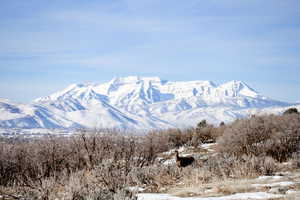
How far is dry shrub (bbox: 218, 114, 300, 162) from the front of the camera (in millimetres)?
25609

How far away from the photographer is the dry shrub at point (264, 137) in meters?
25.6

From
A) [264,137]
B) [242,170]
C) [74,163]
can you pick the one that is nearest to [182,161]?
[242,170]

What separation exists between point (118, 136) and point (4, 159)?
9035 millimetres

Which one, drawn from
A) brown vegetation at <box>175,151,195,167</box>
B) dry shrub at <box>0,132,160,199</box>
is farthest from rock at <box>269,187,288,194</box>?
brown vegetation at <box>175,151,195,167</box>

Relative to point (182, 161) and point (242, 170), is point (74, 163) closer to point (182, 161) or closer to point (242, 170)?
point (182, 161)

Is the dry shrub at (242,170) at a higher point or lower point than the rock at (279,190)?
lower

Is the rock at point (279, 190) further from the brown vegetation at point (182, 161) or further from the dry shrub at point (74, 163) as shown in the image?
the brown vegetation at point (182, 161)

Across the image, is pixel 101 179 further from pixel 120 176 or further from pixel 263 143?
pixel 263 143

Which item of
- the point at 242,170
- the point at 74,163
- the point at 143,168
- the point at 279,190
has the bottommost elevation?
the point at 74,163

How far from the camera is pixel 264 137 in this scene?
1120 inches

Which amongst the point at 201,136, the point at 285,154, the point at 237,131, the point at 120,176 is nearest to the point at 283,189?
the point at 120,176

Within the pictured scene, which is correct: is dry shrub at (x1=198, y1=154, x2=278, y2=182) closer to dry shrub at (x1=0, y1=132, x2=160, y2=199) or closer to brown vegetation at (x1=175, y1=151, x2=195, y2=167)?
brown vegetation at (x1=175, y1=151, x2=195, y2=167)

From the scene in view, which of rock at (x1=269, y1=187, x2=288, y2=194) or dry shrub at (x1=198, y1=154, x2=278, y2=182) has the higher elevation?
rock at (x1=269, y1=187, x2=288, y2=194)

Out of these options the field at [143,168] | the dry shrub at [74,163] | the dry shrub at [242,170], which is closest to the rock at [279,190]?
the field at [143,168]
